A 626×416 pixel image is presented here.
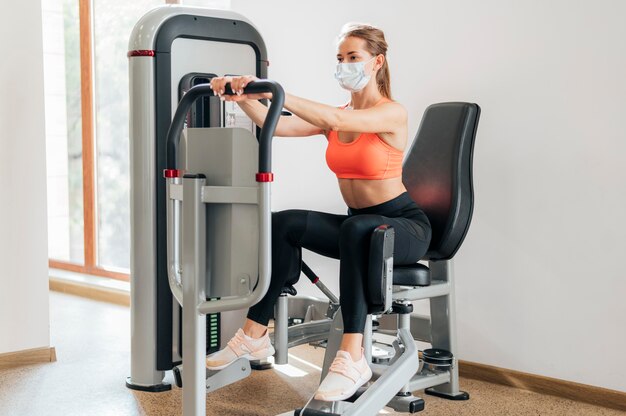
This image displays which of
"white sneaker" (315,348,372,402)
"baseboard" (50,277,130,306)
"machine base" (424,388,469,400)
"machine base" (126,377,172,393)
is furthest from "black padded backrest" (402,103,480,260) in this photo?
"baseboard" (50,277,130,306)

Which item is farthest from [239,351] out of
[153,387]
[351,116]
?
[351,116]

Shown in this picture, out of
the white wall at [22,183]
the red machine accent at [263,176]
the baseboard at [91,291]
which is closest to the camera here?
the red machine accent at [263,176]

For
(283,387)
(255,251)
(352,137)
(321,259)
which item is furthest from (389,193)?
(321,259)

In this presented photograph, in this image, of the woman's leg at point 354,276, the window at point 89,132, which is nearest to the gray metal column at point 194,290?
the woman's leg at point 354,276

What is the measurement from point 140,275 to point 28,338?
78 centimetres

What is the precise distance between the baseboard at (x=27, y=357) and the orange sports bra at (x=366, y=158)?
168 cm

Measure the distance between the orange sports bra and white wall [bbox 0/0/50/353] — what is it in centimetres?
149

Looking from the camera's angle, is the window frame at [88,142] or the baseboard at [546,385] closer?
the baseboard at [546,385]

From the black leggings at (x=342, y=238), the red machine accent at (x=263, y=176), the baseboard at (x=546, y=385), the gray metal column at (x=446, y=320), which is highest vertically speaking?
the red machine accent at (x=263, y=176)

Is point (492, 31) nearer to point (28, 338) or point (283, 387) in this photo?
point (283, 387)

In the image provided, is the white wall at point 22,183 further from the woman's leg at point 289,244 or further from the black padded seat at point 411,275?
the black padded seat at point 411,275

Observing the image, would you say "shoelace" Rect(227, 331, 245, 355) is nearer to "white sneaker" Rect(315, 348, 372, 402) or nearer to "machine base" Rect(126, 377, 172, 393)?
"white sneaker" Rect(315, 348, 372, 402)

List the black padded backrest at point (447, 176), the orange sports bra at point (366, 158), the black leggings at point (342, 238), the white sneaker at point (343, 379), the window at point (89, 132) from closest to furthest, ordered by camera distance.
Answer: the white sneaker at point (343, 379), the black leggings at point (342, 238), the orange sports bra at point (366, 158), the black padded backrest at point (447, 176), the window at point (89, 132)

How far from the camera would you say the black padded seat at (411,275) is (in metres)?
2.56
